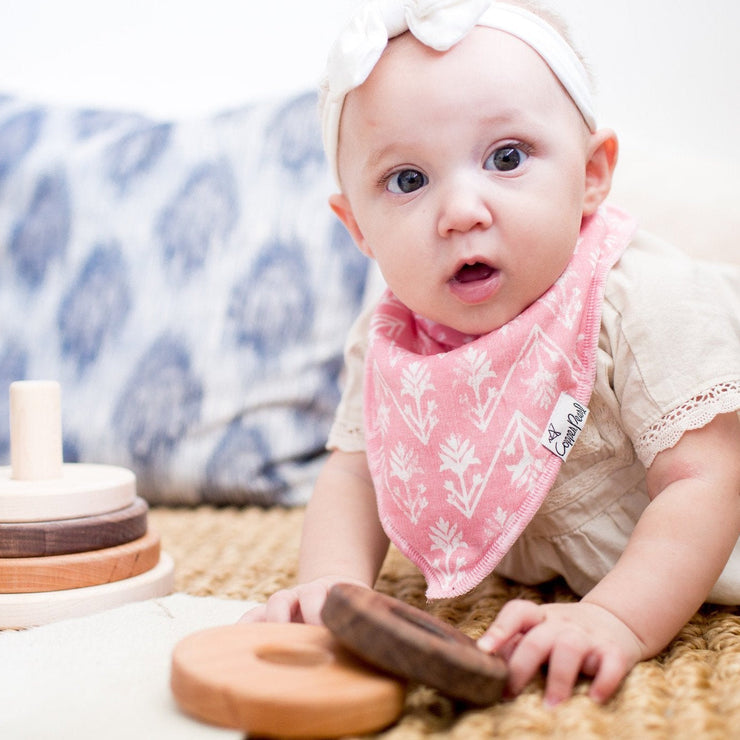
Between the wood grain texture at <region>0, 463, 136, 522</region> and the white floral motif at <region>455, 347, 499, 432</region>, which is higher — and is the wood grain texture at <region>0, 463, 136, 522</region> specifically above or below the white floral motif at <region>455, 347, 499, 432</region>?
below

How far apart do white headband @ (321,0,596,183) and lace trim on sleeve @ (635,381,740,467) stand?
248 mm

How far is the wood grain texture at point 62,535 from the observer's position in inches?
28.3

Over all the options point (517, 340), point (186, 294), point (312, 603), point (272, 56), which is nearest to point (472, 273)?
point (517, 340)

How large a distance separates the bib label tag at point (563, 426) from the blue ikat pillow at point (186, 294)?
0.54 metres

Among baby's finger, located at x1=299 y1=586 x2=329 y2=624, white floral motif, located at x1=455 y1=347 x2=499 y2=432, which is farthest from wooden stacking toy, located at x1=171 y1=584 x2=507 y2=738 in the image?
white floral motif, located at x1=455 y1=347 x2=499 y2=432

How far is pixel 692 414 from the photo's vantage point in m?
0.66

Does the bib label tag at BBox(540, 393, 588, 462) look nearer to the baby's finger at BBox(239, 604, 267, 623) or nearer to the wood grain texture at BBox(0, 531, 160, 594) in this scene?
the baby's finger at BBox(239, 604, 267, 623)

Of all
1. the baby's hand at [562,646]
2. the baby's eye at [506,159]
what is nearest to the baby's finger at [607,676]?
the baby's hand at [562,646]

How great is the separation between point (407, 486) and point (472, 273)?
18 centimetres

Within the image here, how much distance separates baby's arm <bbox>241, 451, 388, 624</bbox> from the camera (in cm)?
66

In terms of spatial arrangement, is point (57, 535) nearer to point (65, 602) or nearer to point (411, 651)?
point (65, 602)

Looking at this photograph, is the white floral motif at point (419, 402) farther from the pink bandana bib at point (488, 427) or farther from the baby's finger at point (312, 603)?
the baby's finger at point (312, 603)

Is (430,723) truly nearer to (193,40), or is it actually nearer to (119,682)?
(119,682)

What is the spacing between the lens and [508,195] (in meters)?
0.67
